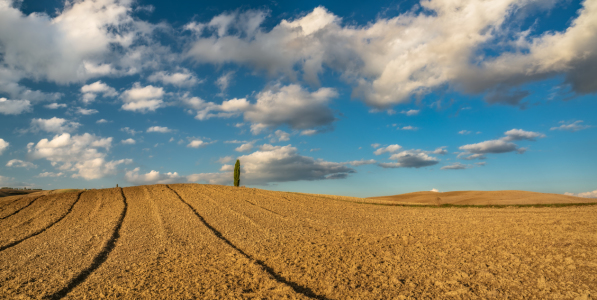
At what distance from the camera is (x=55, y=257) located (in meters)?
Result: 10.2

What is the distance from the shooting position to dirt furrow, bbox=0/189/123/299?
750cm

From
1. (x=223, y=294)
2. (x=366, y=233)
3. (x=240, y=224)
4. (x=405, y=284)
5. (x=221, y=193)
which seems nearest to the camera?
(x=223, y=294)

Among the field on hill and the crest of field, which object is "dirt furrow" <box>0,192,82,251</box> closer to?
the field on hill

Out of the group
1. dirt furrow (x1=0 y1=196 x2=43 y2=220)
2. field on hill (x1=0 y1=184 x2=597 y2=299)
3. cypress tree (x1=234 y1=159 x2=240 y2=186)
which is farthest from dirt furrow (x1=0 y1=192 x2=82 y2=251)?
cypress tree (x1=234 y1=159 x2=240 y2=186)

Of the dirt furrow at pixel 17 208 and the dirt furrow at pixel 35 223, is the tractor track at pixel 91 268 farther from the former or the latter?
the dirt furrow at pixel 17 208

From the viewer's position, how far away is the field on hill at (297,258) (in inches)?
278

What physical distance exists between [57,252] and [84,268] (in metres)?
3.17

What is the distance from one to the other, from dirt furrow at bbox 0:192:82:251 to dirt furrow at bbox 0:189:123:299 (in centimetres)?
46

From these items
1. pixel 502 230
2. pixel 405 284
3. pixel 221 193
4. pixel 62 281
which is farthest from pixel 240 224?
pixel 221 193

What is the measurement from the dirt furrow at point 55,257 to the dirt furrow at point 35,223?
1.50 ft

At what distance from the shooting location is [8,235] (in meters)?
14.4

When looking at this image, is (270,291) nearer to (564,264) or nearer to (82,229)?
(564,264)

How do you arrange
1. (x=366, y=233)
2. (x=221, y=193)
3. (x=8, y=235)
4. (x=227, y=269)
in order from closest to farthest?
1. (x=227, y=269)
2. (x=366, y=233)
3. (x=8, y=235)
4. (x=221, y=193)

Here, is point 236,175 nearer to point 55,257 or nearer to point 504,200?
point 55,257
